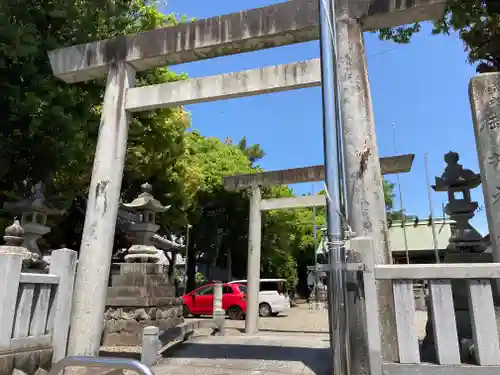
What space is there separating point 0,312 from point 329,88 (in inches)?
168

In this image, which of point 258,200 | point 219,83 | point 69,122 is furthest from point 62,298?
point 258,200

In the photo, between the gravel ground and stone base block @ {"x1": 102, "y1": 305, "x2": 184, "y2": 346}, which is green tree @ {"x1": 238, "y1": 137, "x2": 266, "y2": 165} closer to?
the gravel ground

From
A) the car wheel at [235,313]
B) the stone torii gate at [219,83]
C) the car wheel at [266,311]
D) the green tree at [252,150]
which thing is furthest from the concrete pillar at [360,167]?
the green tree at [252,150]

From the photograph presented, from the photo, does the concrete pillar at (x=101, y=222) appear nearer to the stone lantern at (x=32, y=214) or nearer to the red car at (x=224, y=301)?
the stone lantern at (x=32, y=214)

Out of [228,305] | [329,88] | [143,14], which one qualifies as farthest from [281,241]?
[329,88]

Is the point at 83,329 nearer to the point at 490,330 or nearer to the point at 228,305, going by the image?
the point at 490,330

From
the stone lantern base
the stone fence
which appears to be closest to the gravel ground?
the stone lantern base

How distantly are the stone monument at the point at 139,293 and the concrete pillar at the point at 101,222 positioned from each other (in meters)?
3.41

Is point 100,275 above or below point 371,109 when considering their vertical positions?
below

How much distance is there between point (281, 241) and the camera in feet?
89.0

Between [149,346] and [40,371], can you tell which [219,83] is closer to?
[149,346]

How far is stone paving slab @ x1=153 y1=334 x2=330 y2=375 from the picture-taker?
569cm

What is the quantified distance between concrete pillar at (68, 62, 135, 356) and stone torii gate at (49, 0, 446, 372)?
14 mm

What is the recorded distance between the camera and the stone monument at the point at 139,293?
8.94m
